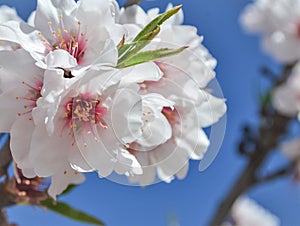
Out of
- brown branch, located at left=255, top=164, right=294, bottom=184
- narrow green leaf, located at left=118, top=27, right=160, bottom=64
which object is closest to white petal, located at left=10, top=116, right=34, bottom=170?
narrow green leaf, located at left=118, top=27, right=160, bottom=64

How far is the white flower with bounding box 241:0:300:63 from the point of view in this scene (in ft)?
5.28

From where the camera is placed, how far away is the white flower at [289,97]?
1.63 meters

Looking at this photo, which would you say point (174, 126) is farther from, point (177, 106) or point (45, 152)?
point (45, 152)

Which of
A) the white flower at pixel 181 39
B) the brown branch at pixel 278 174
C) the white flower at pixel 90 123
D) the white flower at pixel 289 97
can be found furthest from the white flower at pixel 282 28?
the white flower at pixel 90 123

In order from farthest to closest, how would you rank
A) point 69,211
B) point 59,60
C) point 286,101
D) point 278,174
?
1. point 278,174
2. point 286,101
3. point 69,211
4. point 59,60

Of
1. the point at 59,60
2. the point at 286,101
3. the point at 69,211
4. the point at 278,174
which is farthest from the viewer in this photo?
the point at 278,174

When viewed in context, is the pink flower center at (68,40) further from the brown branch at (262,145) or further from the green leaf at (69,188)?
the brown branch at (262,145)

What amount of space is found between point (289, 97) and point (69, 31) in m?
1.29

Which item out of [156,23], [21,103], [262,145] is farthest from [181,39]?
[262,145]

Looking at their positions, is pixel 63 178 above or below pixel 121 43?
below

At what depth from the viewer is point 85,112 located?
1.47ft

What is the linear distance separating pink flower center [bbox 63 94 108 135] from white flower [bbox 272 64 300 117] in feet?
4.06

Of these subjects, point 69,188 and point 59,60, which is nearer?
point 59,60

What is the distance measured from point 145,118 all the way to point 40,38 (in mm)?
120
